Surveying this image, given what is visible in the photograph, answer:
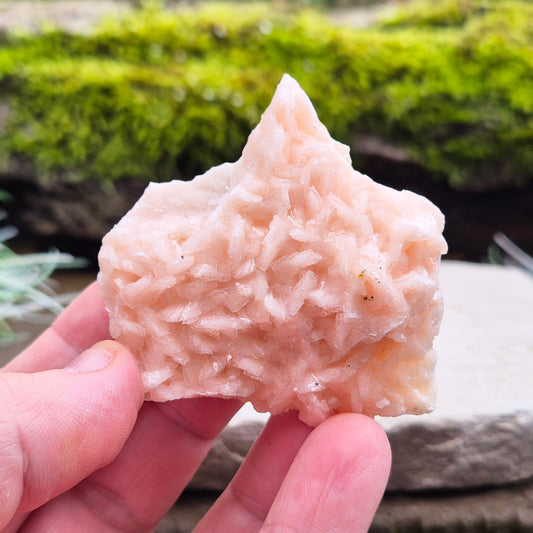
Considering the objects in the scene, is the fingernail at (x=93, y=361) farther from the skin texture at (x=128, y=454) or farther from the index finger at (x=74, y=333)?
the index finger at (x=74, y=333)

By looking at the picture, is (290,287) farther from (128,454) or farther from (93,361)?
(128,454)

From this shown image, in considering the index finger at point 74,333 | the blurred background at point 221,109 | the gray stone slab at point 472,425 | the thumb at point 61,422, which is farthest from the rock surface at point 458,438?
the blurred background at point 221,109

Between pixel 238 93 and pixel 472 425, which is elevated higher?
pixel 238 93

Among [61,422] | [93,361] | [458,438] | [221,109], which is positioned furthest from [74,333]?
[221,109]

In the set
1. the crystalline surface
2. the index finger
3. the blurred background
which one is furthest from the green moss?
the crystalline surface

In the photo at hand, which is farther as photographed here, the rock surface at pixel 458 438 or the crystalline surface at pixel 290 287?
the rock surface at pixel 458 438

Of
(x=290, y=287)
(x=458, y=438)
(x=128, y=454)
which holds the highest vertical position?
(x=290, y=287)
